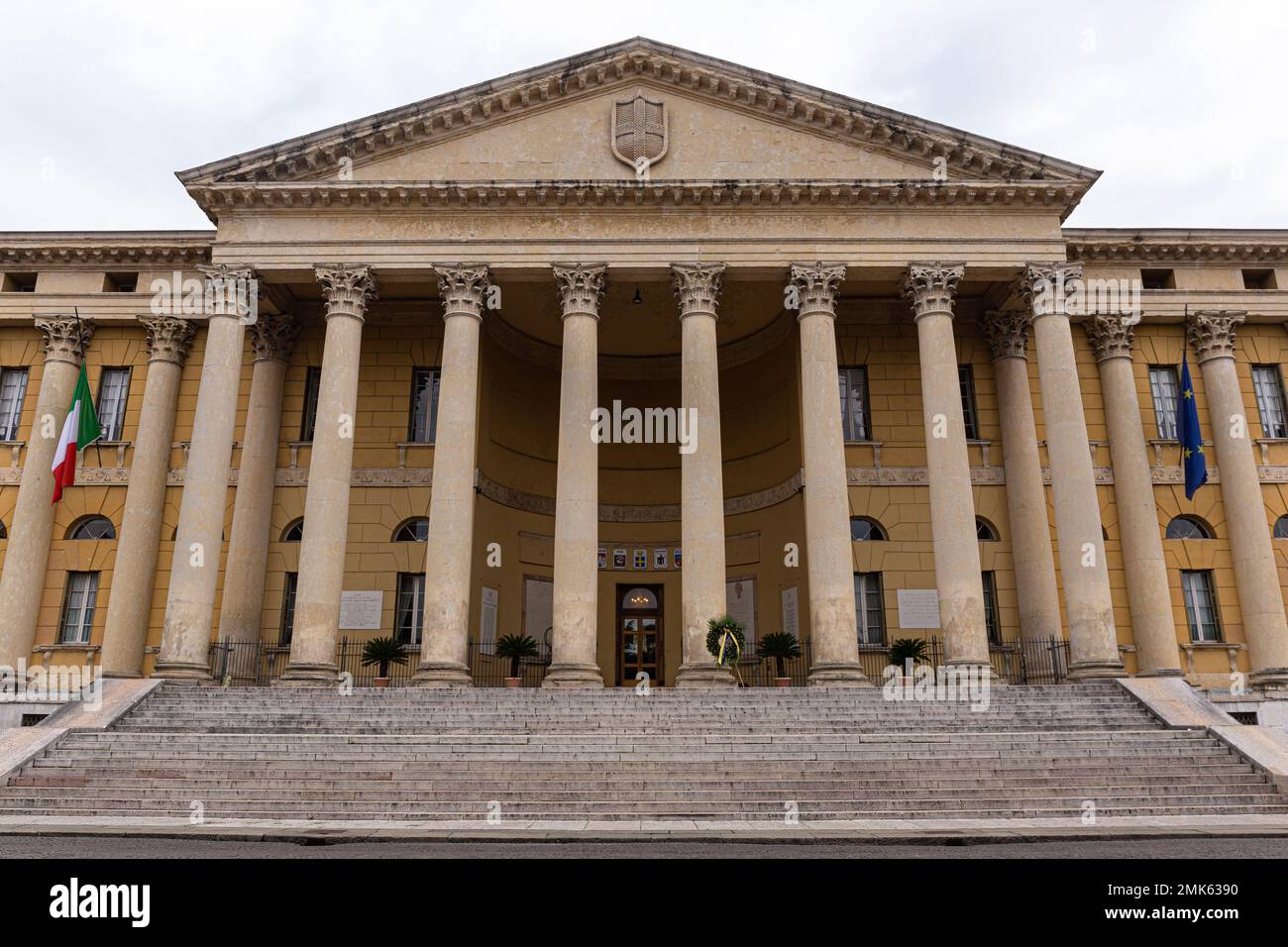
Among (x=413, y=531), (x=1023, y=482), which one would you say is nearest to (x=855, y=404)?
(x=1023, y=482)

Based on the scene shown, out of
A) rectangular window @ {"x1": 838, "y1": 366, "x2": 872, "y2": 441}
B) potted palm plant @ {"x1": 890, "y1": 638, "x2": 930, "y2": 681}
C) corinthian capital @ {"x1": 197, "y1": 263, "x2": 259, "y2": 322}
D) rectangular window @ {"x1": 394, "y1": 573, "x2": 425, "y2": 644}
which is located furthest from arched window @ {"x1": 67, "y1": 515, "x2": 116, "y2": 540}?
potted palm plant @ {"x1": 890, "y1": 638, "x2": 930, "y2": 681}

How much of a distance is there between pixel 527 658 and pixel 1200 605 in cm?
1933

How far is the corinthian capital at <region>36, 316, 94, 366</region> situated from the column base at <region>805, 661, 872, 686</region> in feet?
77.1

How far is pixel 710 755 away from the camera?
15.6 m

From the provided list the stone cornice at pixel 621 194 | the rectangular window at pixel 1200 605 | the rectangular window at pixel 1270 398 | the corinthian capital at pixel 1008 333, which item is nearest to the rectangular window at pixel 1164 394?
the rectangular window at pixel 1270 398

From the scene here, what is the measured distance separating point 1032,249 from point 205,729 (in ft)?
72.1

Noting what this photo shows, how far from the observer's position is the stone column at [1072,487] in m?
21.5

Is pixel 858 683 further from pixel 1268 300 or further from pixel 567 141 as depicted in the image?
pixel 1268 300

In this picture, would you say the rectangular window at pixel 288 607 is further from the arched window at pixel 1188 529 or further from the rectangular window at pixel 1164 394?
the rectangular window at pixel 1164 394

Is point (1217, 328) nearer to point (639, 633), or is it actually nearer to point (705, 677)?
point (705, 677)

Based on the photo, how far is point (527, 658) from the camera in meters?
27.6

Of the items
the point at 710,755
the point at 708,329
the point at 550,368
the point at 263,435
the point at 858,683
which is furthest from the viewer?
the point at 550,368

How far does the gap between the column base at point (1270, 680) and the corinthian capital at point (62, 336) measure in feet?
113

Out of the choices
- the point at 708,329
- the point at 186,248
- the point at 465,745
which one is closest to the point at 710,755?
the point at 465,745
